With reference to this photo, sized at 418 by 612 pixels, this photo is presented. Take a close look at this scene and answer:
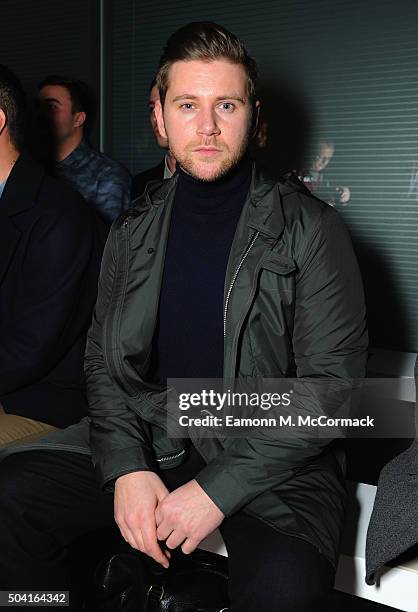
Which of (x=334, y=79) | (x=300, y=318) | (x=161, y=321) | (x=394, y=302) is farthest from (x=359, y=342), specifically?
(x=334, y=79)

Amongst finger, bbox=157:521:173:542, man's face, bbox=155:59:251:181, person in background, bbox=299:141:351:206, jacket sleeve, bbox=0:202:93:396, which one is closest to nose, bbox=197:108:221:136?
man's face, bbox=155:59:251:181

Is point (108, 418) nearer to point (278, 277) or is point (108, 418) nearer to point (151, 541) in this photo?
point (151, 541)

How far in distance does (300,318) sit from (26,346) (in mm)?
714

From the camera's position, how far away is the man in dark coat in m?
1.78

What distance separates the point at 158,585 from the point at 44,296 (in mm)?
721

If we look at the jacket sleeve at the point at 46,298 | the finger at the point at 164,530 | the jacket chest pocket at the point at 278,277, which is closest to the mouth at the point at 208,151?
the jacket chest pocket at the point at 278,277

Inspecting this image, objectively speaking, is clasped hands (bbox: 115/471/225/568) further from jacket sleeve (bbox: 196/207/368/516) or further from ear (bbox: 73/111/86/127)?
ear (bbox: 73/111/86/127)

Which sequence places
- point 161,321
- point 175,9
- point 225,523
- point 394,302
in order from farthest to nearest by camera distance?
1. point 175,9
2. point 394,302
3. point 161,321
4. point 225,523

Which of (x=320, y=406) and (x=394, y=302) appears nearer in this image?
(x=320, y=406)

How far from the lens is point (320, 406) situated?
1.36 metres

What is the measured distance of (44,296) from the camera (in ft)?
5.86

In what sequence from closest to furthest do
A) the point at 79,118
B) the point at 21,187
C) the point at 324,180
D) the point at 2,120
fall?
the point at 21,187, the point at 2,120, the point at 324,180, the point at 79,118

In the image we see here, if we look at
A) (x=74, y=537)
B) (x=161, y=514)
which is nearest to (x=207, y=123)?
(x=161, y=514)

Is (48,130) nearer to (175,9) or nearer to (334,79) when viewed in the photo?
(175,9)
